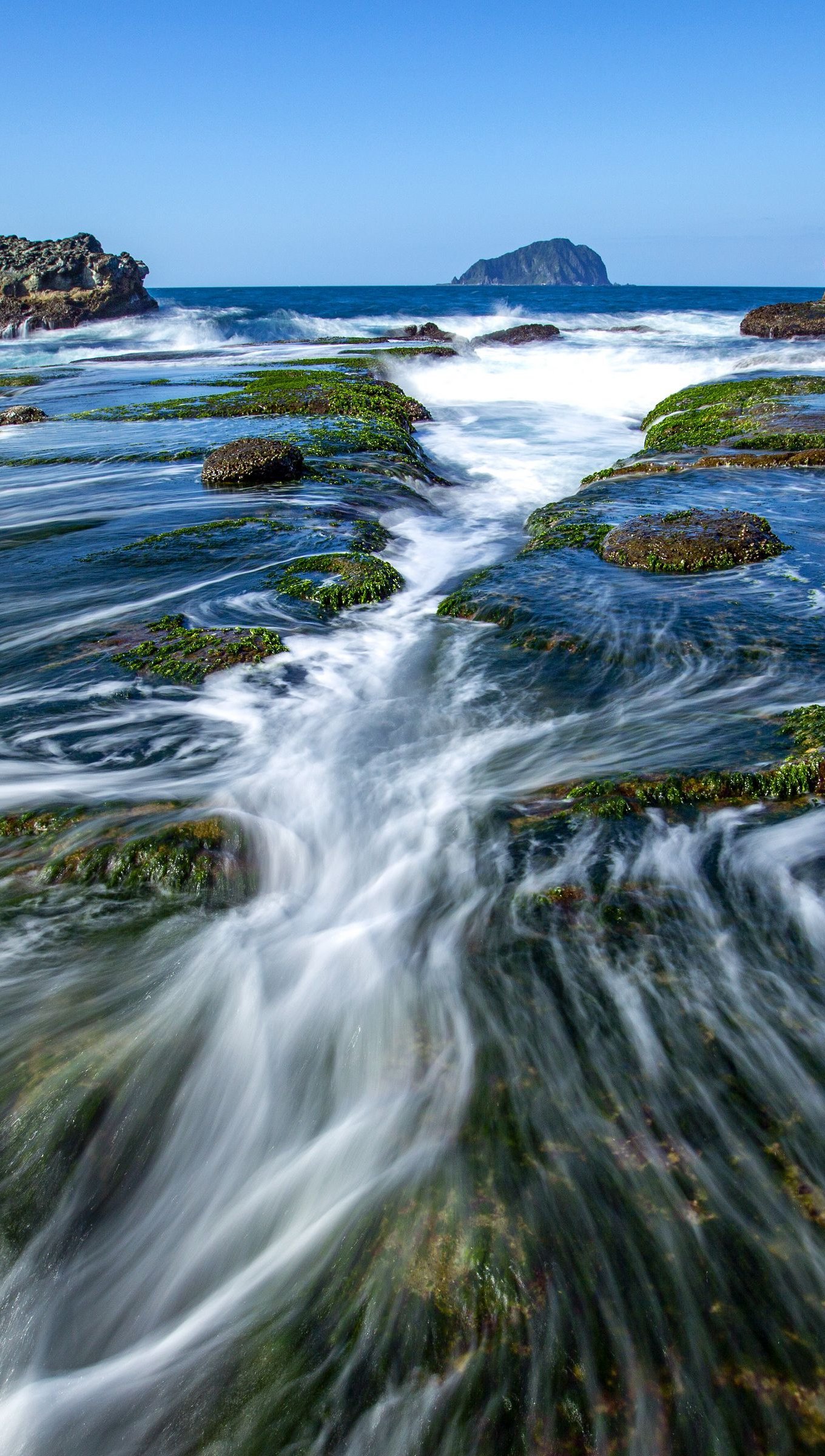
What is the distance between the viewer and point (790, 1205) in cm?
256

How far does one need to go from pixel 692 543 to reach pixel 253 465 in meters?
6.46

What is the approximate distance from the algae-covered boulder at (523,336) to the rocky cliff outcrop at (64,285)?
114 feet

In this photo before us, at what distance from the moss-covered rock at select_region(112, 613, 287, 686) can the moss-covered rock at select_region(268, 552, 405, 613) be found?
0.93m

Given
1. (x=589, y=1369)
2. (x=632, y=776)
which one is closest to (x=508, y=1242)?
(x=589, y=1369)

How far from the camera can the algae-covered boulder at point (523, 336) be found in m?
42.0

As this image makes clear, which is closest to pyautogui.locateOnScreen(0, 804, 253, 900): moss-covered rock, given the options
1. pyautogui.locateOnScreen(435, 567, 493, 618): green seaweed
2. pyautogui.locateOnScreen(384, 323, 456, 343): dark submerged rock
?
pyautogui.locateOnScreen(435, 567, 493, 618): green seaweed

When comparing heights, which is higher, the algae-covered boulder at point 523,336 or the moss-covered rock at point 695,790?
the algae-covered boulder at point 523,336

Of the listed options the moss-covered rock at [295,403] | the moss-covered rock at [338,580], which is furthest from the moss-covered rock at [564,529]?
the moss-covered rock at [295,403]

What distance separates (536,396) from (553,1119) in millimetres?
26696

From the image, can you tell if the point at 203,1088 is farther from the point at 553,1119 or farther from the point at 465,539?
the point at 465,539

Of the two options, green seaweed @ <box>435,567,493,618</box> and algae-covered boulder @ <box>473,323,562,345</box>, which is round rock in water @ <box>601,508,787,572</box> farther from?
algae-covered boulder @ <box>473,323,562,345</box>

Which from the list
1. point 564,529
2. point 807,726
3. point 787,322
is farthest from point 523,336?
point 807,726

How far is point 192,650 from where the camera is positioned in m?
6.61

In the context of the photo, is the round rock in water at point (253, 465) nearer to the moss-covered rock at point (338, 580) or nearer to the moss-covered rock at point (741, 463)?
the moss-covered rock at point (338, 580)
